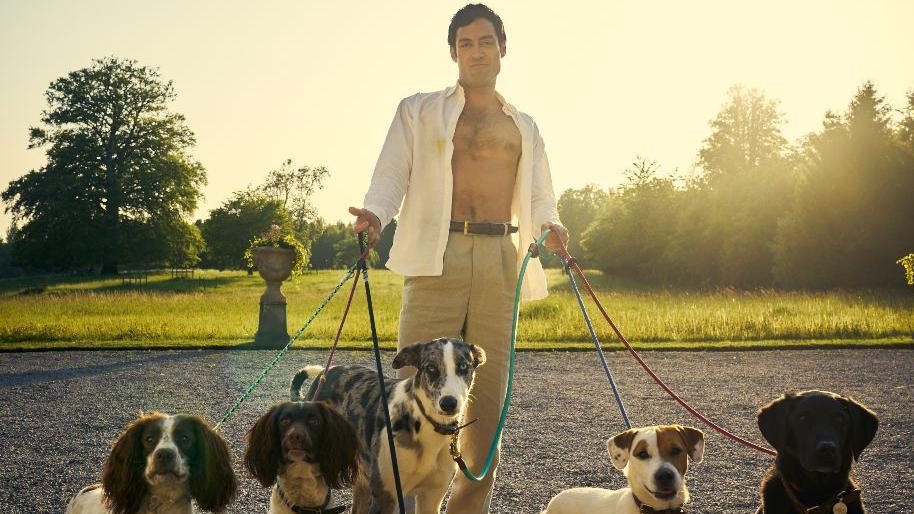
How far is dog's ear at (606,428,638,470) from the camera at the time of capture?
3.66 m

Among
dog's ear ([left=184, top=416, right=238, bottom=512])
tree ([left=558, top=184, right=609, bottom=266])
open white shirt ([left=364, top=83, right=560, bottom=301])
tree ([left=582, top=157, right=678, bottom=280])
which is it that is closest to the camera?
dog's ear ([left=184, top=416, right=238, bottom=512])

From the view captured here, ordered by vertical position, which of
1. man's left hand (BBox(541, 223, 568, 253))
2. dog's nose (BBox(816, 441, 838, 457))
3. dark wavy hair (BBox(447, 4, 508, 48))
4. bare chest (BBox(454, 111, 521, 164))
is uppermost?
dark wavy hair (BBox(447, 4, 508, 48))

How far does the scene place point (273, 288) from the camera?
15.1m

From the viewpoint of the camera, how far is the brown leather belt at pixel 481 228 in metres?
4.33

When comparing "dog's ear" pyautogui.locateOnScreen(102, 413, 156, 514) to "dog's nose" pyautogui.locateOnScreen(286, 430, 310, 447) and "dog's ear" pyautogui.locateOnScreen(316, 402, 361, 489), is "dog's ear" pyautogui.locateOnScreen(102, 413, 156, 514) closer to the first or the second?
"dog's nose" pyautogui.locateOnScreen(286, 430, 310, 447)

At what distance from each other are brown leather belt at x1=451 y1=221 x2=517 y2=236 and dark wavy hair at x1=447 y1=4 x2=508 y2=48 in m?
1.01

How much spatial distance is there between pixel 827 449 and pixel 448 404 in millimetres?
1551

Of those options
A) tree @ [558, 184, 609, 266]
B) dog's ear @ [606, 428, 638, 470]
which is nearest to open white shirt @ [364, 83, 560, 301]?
dog's ear @ [606, 428, 638, 470]

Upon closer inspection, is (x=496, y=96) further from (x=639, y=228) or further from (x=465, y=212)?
(x=639, y=228)

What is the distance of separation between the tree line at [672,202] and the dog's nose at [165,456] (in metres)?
31.2

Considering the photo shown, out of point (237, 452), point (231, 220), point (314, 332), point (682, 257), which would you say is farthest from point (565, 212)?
point (237, 452)

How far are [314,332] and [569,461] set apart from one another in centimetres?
1059

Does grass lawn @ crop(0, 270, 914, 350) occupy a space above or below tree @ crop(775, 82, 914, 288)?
below

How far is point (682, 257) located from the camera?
4359 cm
